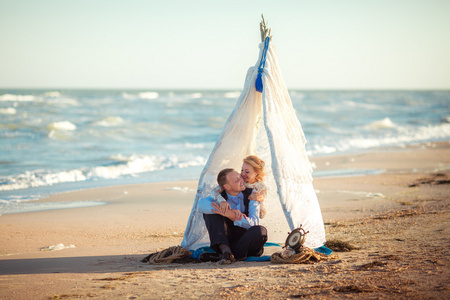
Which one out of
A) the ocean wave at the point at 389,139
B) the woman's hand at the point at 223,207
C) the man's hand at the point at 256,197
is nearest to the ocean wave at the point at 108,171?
the ocean wave at the point at 389,139

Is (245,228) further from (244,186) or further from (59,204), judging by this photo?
(59,204)

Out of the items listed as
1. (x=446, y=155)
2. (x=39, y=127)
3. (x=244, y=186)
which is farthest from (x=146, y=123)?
(x=244, y=186)

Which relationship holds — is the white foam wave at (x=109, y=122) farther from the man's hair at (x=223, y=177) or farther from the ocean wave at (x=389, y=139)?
the man's hair at (x=223, y=177)

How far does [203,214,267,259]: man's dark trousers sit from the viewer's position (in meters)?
4.89

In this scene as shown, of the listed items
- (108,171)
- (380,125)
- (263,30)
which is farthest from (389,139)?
(263,30)

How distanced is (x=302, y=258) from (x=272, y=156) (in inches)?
43.0

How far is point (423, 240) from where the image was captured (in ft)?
17.5

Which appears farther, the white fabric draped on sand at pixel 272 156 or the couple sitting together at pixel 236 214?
the white fabric draped on sand at pixel 272 156

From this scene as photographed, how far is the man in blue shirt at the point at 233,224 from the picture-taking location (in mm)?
4871

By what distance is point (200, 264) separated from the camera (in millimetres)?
4973

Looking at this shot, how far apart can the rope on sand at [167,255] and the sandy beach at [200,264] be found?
0.13 meters

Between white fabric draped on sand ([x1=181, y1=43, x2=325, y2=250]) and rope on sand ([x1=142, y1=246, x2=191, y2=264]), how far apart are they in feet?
0.67

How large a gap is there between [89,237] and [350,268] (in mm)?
3585

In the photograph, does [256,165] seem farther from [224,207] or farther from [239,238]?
[239,238]
